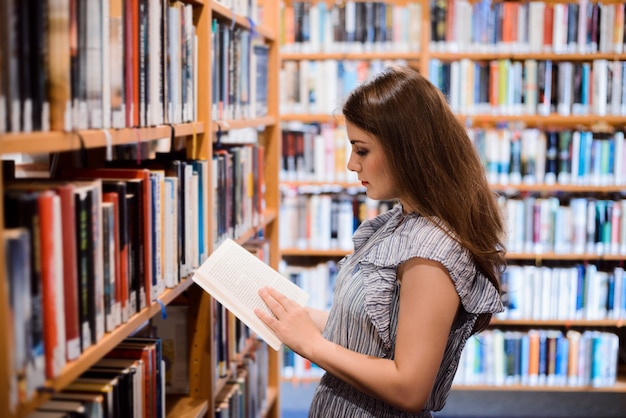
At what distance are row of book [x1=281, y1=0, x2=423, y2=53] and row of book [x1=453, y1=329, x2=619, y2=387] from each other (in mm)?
1626

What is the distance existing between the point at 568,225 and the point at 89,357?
10.0 ft

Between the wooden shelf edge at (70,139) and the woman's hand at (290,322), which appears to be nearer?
the wooden shelf edge at (70,139)

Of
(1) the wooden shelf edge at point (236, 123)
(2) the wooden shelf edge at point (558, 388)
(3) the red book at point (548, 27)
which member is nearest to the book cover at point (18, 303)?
(1) the wooden shelf edge at point (236, 123)

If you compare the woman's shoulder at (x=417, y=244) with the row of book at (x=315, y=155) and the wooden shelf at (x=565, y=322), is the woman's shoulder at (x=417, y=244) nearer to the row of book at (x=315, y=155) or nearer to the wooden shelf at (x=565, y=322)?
the row of book at (x=315, y=155)

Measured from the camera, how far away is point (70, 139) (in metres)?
1.09

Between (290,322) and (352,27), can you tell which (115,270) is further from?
(352,27)

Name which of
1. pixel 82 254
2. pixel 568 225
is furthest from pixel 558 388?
pixel 82 254

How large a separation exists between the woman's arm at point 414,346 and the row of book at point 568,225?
2.35 metres

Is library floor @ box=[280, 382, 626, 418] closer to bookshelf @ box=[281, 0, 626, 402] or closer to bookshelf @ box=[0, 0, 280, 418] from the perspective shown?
bookshelf @ box=[281, 0, 626, 402]

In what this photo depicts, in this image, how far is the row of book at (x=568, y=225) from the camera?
3.65 metres

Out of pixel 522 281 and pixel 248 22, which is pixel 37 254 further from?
pixel 522 281

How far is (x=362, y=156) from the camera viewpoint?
156cm

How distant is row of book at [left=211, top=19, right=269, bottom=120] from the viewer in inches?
79.2

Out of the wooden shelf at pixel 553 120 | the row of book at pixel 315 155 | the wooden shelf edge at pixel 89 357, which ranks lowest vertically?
the wooden shelf edge at pixel 89 357
